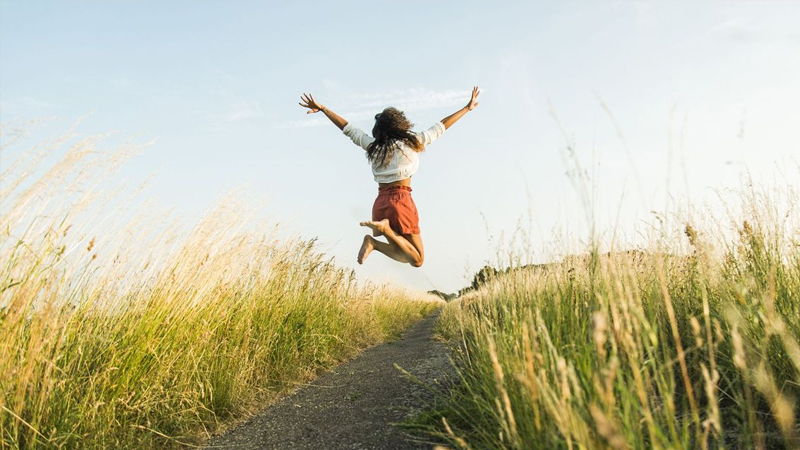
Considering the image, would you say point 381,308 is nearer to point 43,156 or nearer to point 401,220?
point 401,220

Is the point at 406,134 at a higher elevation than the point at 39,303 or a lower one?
higher

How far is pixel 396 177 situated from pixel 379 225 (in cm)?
72

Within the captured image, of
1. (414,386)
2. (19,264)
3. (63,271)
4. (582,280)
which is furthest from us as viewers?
(414,386)

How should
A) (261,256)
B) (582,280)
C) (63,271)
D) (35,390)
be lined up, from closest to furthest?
(35,390)
(63,271)
(582,280)
(261,256)

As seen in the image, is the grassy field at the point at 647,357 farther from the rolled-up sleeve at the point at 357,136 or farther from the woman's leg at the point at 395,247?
the rolled-up sleeve at the point at 357,136

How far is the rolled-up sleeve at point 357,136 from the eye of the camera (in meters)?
6.21

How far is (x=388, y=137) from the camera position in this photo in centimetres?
600

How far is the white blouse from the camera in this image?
594 cm

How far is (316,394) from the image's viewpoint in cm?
438

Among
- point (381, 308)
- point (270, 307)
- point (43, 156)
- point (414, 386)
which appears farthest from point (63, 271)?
point (381, 308)

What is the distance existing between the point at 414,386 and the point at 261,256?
209cm

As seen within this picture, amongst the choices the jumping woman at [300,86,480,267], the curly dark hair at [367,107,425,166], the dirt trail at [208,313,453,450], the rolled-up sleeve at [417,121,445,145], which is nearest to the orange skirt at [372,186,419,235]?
the jumping woman at [300,86,480,267]

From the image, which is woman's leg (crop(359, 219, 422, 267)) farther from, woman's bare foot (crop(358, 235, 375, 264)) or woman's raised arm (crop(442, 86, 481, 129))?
woman's raised arm (crop(442, 86, 481, 129))

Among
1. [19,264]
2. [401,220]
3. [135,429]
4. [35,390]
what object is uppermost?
[401,220]
